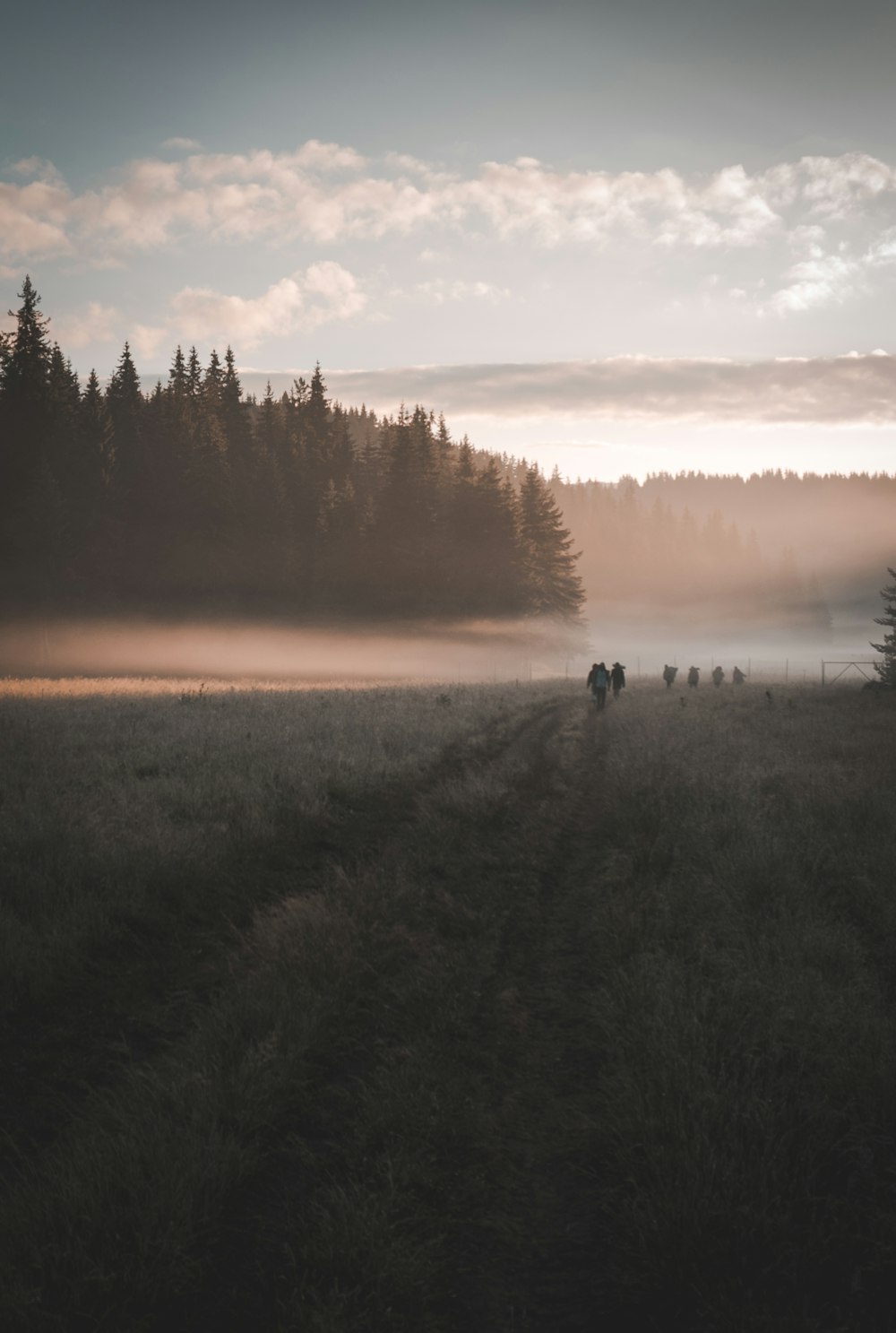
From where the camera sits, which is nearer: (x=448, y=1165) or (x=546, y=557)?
(x=448, y=1165)

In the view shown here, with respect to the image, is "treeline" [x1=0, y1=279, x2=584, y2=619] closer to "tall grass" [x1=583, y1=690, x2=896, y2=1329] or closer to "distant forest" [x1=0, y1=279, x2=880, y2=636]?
"distant forest" [x1=0, y1=279, x2=880, y2=636]

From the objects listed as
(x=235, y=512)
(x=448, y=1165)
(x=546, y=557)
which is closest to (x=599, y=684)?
(x=448, y=1165)

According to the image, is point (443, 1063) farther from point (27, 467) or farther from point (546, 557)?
point (546, 557)

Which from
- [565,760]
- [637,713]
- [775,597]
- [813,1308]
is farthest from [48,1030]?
[775,597]

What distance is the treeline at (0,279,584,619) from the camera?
2105 inches

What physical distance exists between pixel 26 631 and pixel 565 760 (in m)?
43.9

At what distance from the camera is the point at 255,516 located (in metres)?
63.3

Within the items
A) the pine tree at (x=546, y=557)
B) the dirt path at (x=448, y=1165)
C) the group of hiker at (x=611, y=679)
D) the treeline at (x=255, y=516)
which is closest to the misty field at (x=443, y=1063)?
the dirt path at (x=448, y=1165)

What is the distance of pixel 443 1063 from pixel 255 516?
6325 centimetres

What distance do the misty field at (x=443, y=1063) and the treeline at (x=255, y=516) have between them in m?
49.8

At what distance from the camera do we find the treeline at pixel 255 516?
53469mm

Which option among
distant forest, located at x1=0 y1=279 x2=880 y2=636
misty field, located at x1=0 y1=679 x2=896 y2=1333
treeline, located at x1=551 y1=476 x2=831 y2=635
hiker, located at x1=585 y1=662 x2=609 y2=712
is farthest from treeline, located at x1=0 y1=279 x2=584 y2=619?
treeline, located at x1=551 y1=476 x2=831 y2=635

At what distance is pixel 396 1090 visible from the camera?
157 inches

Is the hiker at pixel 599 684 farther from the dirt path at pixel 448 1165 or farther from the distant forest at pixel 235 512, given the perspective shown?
the distant forest at pixel 235 512
